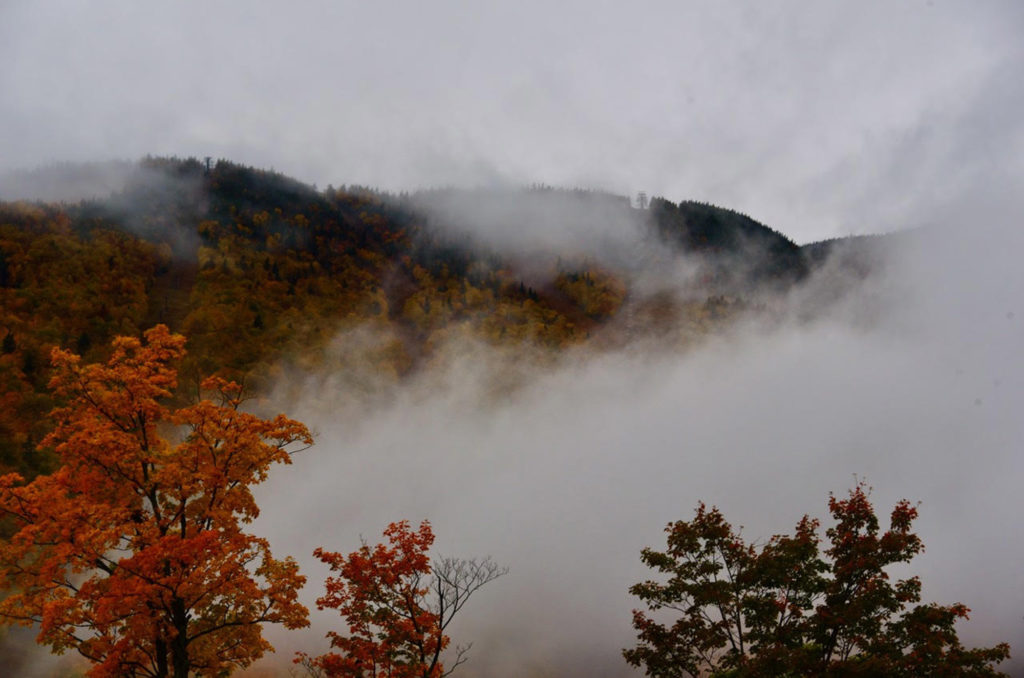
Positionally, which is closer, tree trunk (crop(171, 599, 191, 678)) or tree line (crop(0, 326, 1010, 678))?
tree line (crop(0, 326, 1010, 678))

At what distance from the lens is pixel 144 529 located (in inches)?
591

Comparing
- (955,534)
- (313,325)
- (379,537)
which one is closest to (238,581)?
(379,537)

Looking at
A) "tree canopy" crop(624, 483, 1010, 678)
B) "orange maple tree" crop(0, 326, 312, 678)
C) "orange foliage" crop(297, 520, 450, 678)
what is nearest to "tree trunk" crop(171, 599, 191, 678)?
"orange maple tree" crop(0, 326, 312, 678)

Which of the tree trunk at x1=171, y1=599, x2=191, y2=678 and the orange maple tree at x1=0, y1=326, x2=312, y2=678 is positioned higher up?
the orange maple tree at x1=0, y1=326, x2=312, y2=678

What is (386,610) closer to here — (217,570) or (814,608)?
(217,570)

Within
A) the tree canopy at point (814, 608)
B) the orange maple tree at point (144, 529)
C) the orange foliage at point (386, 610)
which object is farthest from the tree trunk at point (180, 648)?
the tree canopy at point (814, 608)

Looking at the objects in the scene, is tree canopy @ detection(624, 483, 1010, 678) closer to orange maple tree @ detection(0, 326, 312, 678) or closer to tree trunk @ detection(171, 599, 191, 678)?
orange maple tree @ detection(0, 326, 312, 678)

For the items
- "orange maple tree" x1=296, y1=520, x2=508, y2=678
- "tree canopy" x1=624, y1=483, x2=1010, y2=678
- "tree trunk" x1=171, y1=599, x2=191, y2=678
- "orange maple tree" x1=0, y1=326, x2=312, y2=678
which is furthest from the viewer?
"orange maple tree" x1=296, y1=520, x2=508, y2=678

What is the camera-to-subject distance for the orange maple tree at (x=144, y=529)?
13508mm

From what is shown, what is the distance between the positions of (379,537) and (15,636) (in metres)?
71.9

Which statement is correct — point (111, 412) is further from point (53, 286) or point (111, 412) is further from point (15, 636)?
point (53, 286)

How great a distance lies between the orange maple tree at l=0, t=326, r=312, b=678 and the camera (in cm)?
1351

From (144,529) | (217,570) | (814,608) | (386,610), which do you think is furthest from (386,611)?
(814,608)

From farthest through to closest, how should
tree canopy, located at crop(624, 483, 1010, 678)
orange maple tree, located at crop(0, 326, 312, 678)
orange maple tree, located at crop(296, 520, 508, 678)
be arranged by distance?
orange maple tree, located at crop(296, 520, 508, 678)
tree canopy, located at crop(624, 483, 1010, 678)
orange maple tree, located at crop(0, 326, 312, 678)
